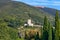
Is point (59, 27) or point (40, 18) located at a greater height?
point (59, 27)

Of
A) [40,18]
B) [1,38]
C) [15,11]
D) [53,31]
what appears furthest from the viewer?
[15,11]

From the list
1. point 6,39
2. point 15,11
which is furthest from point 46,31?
point 15,11

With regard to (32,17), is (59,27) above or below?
above

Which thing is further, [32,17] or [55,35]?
[32,17]

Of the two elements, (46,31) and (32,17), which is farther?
(32,17)

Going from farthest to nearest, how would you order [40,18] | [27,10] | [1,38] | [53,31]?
[27,10], [40,18], [53,31], [1,38]

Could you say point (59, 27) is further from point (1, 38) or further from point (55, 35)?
point (1, 38)

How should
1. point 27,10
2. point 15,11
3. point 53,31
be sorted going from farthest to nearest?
1. point 27,10
2. point 15,11
3. point 53,31

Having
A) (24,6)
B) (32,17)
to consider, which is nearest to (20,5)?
(24,6)

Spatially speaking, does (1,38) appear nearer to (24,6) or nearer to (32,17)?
(32,17)
